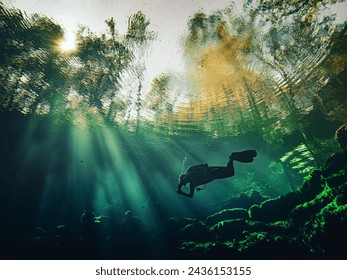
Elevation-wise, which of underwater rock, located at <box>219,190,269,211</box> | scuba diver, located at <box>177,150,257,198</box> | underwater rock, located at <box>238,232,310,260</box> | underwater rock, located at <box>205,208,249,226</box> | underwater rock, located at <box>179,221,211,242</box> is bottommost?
underwater rock, located at <box>238,232,310,260</box>

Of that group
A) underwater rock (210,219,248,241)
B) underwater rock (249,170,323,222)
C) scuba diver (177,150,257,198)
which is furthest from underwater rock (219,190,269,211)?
scuba diver (177,150,257,198)

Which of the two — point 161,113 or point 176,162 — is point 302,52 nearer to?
point 161,113

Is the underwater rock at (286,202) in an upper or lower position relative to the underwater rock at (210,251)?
upper

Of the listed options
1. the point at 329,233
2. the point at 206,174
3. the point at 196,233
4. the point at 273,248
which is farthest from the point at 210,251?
the point at 329,233

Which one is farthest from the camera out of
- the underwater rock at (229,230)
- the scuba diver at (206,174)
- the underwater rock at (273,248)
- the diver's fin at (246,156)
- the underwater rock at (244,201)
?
the underwater rock at (244,201)

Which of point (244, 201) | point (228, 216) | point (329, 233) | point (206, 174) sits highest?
point (244, 201)

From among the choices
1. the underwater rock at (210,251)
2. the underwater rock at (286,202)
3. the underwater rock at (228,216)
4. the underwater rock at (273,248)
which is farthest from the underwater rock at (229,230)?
the underwater rock at (228,216)

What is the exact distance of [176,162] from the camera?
102ft

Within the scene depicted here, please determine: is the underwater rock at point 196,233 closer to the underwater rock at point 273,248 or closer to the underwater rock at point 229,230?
the underwater rock at point 229,230

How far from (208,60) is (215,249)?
9.23 m

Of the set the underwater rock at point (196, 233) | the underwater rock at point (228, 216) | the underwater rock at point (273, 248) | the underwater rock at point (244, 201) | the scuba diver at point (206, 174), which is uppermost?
the underwater rock at point (244, 201)

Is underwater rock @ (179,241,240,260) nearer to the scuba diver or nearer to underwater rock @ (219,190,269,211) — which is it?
the scuba diver

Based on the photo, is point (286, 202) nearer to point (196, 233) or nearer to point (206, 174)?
point (196, 233)

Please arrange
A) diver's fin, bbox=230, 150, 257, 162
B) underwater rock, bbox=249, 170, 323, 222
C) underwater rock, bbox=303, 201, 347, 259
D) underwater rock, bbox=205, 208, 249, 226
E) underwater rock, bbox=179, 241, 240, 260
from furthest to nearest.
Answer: underwater rock, bbox=205, 208, 249, 226 < underwater rock, bbox=249, 170, 323, 222 < underwater rock, bbox=179, 241, 240, 260 < underwater rock, bbox=303, 201, 347, 259 < diver's fin, bbox=230, 150, 257, 162
